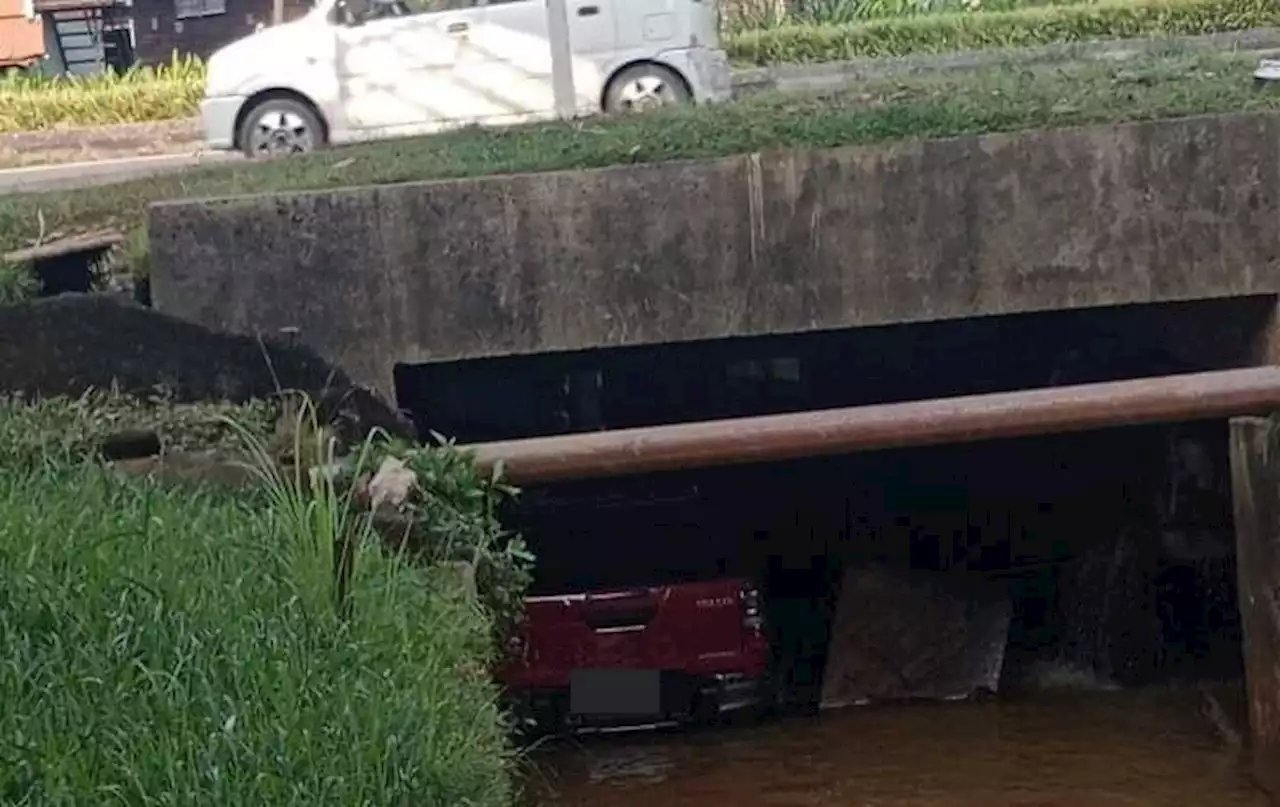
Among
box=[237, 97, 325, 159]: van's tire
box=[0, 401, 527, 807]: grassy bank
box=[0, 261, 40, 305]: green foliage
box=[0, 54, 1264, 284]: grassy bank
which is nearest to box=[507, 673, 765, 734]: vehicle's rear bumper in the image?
box=[0, 54, 1264, 284]: grassy bank

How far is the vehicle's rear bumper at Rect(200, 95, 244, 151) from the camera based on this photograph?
43.9 feet

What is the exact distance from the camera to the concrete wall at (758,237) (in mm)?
8172

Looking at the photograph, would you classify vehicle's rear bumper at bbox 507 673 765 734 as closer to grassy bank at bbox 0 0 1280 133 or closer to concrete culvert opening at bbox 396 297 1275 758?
concrete culvert opening at bbox 396 297 1275 758

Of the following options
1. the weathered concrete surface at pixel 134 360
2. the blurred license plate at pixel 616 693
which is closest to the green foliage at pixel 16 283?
the weathered concrete surface at pixel 134 360

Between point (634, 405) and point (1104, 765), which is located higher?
point (634, 405)

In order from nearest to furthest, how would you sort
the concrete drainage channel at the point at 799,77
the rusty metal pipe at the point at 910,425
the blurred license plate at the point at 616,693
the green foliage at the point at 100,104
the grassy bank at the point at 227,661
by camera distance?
1. the grassy bank at the point at 227,661
2. the rusty metal pipe at the point at 910,425
3. the blurred license plate at the point at 616,693
4. the concrete drainage channel at the point at 799,77
5. the green foliage at the point at 100,104

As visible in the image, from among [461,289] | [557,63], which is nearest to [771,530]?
[461,289]

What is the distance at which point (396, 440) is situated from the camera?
639cm

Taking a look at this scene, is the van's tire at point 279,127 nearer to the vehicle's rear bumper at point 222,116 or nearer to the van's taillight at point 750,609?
the vehicle's rear bumper at point 222,116

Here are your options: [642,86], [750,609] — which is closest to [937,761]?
[750,609]

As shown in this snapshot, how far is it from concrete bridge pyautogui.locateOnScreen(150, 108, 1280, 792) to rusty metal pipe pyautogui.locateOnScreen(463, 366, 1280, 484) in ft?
5.41

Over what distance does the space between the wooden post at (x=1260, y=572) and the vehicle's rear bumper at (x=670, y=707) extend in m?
2.27

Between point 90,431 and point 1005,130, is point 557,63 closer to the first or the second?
point 1005,130

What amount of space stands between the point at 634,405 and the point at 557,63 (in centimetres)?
381
